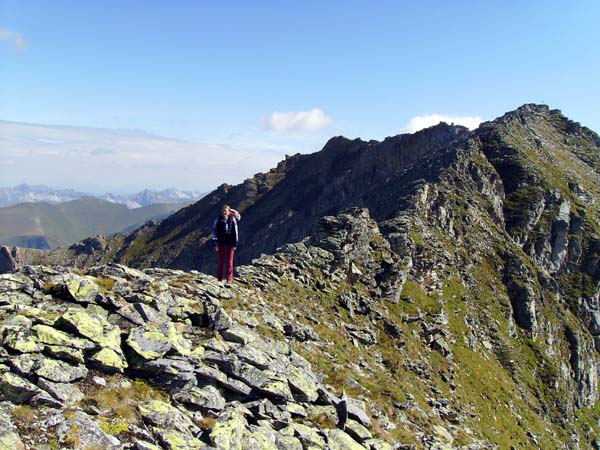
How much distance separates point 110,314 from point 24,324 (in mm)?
3321

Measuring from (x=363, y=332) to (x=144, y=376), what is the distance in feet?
73.5

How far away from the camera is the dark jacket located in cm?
2783

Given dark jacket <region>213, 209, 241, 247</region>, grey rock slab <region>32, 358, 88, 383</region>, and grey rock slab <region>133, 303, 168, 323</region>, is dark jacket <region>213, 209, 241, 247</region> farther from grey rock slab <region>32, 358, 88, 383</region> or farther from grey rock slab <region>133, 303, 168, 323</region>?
grey rock slab <region>32, 358, 88, 383</region>

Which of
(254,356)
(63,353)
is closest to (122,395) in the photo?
(63,353)

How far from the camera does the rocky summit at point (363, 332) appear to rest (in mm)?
14406

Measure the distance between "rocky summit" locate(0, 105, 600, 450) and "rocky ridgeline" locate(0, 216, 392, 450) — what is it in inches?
2.7

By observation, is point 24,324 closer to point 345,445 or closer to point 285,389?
point 285,389

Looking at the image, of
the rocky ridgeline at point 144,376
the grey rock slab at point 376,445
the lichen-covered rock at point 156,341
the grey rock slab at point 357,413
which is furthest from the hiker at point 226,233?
the grey rock slab at point 376,445

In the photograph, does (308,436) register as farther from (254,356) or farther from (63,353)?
(63,353)

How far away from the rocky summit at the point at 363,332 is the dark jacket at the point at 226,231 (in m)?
2.66

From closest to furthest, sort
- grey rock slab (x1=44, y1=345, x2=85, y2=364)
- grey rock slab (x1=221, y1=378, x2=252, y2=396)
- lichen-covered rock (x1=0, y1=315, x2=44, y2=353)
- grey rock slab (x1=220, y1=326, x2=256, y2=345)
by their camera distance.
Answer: lichen-covered rock (x1=0, y1=315, x2=44, y2=353) → grey rock slab (x1=44, y1=345, x2=85, y2=364) → grey rock slab (x1=221, y1=378, x2=252, y2=396) → grey rock slab (x1=220, y1=326, x2=256, y2=345)

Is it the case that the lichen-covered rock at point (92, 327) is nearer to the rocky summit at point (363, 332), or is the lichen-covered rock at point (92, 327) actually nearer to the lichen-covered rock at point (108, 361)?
the rocky summit at point (363, 332)

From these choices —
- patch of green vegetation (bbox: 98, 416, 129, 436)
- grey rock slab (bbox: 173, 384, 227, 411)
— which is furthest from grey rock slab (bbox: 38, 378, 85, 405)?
grey rock slab (bbox: 173, 384, 227, 411)

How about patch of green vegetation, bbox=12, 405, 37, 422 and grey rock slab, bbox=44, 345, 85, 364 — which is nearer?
patch of green vegetation, bbox=12, 405, 37, 422
